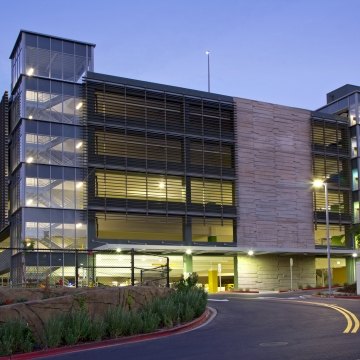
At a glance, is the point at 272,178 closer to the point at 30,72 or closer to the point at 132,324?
the point at 30,72

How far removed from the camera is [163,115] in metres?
62.3

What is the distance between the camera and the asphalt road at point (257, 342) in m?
15.4

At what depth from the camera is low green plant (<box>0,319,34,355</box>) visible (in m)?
18.3

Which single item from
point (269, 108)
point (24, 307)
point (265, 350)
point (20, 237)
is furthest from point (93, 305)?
point (269, 108)

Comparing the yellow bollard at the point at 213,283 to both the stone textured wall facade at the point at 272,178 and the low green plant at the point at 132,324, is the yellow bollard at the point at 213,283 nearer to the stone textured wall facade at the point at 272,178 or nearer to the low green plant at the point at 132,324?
the stone textured wall facade at the point at 272,178

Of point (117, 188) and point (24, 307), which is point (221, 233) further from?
point (24, 307)

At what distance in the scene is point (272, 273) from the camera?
216 ft

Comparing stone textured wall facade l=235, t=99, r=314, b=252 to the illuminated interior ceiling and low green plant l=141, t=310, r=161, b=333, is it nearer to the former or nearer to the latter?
the illuminated interior ceiling

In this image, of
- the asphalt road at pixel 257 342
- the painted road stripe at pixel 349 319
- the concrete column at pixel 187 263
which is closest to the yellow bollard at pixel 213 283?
the concrete column at pixel 187 263

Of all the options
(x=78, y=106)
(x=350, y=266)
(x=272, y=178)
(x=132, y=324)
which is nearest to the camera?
(x=132, y=324)

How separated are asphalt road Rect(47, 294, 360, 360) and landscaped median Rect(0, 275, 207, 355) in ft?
3.68

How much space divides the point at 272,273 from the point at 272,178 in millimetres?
9498

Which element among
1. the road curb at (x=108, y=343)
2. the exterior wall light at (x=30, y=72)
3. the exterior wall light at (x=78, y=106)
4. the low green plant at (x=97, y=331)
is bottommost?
the road curb at (x=108, y=343)

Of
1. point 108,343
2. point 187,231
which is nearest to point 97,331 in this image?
point 108,343
